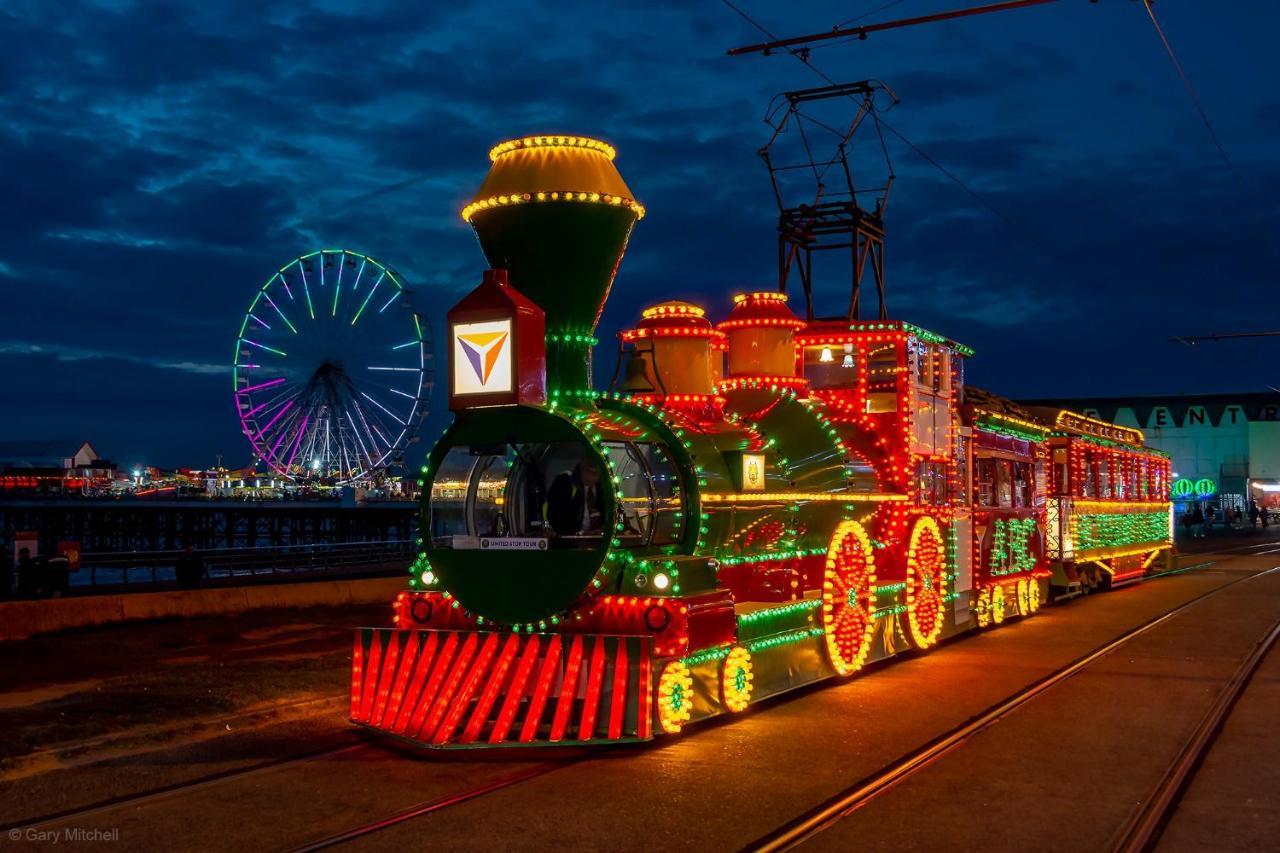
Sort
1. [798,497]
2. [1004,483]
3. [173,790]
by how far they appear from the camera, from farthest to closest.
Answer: [1004,483], [798,497], [173,790]

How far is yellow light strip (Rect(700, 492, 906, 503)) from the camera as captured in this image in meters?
10.1

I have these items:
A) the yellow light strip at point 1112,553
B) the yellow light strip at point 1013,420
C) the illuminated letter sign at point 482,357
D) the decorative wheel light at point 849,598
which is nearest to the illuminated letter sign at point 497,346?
the illuminated letter sign at point 482,357

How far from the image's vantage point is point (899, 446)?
44.3 ft

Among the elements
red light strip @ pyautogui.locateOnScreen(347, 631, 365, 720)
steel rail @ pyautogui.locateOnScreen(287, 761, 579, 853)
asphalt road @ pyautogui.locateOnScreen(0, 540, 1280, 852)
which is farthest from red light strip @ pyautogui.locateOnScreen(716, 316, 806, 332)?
steel rail @ pyautogui.locateOnScreen(287, 761, 579, 853)

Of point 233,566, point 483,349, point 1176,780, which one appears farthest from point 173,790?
point 233,566

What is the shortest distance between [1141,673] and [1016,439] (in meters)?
6.58

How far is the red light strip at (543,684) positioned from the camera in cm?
869

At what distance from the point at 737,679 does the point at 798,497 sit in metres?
2.05

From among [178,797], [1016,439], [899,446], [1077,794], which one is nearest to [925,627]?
[899,446]

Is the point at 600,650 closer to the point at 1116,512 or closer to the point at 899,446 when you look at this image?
the point at 899,446

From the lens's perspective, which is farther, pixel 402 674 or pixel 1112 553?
pixel 1112 553

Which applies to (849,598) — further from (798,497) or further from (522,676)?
(522,676)

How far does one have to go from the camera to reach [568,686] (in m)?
8.69

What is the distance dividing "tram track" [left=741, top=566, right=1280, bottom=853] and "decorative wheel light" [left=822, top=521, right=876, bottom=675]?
1.65 m
